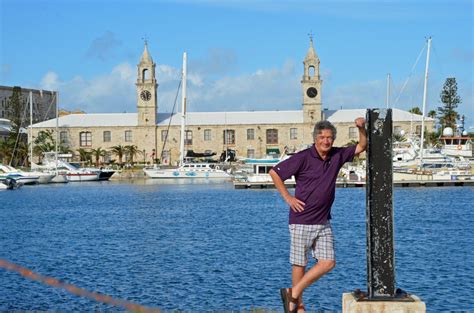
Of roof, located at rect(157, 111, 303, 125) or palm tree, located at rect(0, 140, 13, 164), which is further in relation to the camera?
palm tree, located at rect(0, 140, 13, 164)

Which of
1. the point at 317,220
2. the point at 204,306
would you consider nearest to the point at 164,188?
the point at 204,306

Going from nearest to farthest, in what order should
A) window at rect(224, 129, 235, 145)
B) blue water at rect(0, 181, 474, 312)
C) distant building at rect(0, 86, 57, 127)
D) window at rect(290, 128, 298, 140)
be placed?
blue water at rect(0, 181, 474, 312) < window at rect(290, 128, 298, 140) < window at rect(224, 129, 235, 145) < distant building at rect(0, 86, 57, 127)

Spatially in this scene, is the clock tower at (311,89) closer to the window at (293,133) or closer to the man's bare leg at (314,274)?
the window at (293,133)

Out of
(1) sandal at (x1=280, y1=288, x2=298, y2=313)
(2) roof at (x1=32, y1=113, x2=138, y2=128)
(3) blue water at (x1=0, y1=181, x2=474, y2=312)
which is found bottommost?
(3) blue water at (x1=0, y1=181, x2=474, y2=312)

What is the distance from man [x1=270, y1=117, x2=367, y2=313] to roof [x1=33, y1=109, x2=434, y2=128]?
8384cm

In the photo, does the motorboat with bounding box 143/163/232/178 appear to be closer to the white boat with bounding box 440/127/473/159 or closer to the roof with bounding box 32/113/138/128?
the roof with bounding box 32/113/138/128

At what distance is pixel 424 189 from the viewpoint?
5362 centimetres

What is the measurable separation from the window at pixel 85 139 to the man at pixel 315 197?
90.6 m

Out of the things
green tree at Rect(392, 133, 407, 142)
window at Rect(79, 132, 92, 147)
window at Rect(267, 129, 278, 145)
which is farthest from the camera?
window at Rect(79, 132, 92, 147)

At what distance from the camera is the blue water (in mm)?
15359

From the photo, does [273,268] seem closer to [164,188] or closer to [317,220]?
[317,220]

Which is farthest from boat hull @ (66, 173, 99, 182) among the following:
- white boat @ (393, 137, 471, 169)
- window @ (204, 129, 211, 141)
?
white boat @ (393, 137, 471, 169)

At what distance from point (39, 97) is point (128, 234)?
12338 cm

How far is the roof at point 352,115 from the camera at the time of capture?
9050cm
